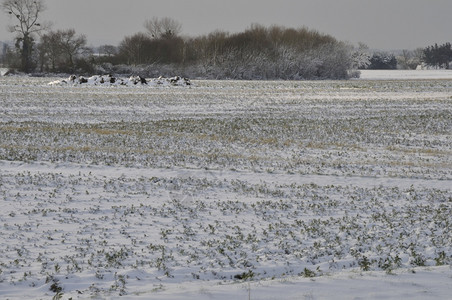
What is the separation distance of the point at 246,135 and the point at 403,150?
6.27m

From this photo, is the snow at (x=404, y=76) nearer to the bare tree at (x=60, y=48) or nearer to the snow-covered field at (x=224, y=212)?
the bare tree at (x=60, y=48)

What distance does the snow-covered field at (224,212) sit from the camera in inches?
277

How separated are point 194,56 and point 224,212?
278ft

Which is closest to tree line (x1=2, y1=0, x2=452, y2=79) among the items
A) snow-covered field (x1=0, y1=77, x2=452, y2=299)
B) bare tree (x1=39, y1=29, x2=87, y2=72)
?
bare tree (x1=39, y1=29, x2=87, y2=72)

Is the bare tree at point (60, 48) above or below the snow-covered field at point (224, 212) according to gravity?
above

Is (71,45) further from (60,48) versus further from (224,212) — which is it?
(224,212)

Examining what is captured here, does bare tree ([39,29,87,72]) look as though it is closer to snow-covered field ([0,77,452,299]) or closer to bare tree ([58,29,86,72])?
bare tree ([58,29,86,72])

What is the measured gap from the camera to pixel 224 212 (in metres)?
10.9

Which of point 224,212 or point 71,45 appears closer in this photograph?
point 224,212

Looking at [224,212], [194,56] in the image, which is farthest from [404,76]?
[224,212]

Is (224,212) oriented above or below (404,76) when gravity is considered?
below

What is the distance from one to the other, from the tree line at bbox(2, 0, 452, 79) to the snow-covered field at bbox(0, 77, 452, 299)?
218 feet

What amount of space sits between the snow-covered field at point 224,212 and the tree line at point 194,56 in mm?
66480

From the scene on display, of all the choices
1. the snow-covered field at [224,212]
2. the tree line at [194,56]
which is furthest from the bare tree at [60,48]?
the snow-covered field at [224,212]
